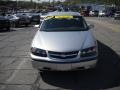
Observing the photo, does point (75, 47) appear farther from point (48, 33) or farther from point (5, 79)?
point (5, 79)

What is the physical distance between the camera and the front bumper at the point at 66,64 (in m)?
7.53

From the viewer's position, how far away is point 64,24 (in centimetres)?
966

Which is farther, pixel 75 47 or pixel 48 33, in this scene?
pixel 48 33

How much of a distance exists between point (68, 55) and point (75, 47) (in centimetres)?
28

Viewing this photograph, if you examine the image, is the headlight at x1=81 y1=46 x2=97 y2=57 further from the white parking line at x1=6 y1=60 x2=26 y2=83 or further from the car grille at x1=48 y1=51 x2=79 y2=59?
the white parking line at x1=6 y1=60 x2=26 y2=83

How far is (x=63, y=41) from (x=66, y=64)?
778 mm

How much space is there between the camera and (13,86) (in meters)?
7.30

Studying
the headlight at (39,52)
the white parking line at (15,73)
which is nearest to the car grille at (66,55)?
the headlight at (39,52)

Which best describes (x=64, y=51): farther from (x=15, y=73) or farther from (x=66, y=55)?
(x=15, y=73)

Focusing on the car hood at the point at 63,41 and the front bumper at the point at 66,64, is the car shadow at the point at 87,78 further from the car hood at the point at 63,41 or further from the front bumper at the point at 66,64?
the car hood at the point at 63,41

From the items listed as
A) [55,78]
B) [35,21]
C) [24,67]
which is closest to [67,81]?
[55,78]

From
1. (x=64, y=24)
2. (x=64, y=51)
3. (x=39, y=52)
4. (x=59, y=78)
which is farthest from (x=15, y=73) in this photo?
(x=64, y=24)

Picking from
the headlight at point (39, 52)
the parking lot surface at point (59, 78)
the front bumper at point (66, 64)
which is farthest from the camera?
the headlight at point (39, 52)

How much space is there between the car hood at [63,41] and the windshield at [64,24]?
0.53 m
